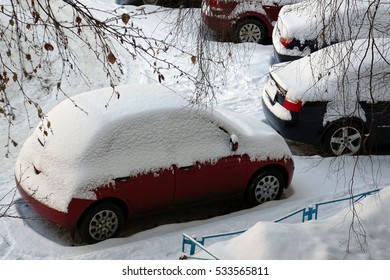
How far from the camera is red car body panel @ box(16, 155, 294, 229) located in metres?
7.32

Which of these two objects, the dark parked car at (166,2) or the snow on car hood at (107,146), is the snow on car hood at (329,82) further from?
the dark parked car at (166,2)

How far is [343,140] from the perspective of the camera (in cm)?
923

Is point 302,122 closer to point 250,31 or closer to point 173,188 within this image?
point 173,188

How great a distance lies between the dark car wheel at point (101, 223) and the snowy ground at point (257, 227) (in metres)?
0.10

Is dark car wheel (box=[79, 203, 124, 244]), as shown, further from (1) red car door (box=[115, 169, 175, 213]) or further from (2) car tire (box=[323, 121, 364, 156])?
(2) car tire (box=[323, 121, 364, 156])

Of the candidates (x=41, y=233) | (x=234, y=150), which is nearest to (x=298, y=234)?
(x=234, y=150)

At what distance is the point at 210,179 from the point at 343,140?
7.53 ft

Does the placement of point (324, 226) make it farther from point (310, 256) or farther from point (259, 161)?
point (259, 161)

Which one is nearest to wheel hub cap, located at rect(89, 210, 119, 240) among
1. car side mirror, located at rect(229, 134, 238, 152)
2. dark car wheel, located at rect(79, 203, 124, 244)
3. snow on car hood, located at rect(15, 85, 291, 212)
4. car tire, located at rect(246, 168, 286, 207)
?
dark car wheel, located at rect(79, 203, 124, 244)

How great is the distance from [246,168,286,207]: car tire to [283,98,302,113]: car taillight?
3.98 ft

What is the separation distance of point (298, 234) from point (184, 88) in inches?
241

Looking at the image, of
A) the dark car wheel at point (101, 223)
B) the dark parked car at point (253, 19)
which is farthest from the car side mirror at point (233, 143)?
the dark parked car at point (253, 19)

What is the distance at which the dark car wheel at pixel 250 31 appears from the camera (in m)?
13.2

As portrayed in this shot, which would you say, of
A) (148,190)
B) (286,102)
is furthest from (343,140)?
(148,190)
